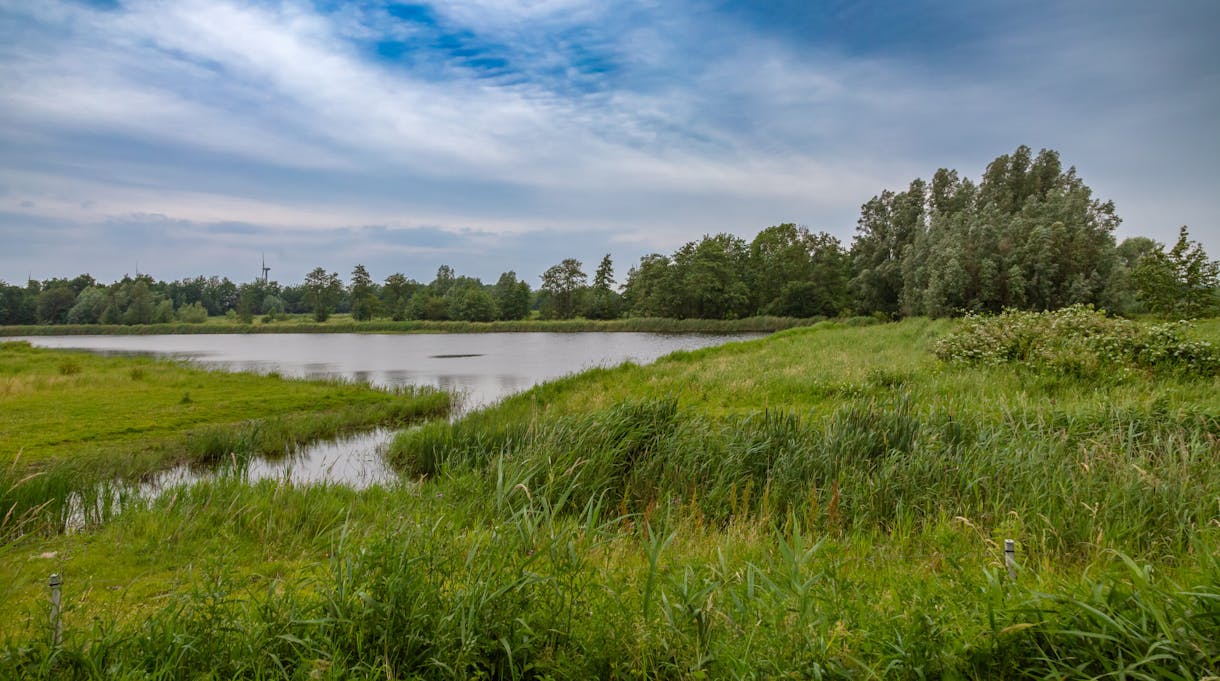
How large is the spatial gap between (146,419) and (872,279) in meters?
64.3

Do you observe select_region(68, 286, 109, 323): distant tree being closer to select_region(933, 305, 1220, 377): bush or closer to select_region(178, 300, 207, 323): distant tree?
select_region(178, 300, 207, 323): distant tree

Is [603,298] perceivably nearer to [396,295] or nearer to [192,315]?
[396,295]

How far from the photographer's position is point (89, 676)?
2.92m

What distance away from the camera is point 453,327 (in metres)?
81.1

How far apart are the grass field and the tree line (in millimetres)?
16599

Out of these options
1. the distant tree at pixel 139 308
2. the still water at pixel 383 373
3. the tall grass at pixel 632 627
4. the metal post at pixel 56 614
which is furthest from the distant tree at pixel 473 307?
the metal post at pixel 56 614

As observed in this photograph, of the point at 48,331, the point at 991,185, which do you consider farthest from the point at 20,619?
the point at 48,331

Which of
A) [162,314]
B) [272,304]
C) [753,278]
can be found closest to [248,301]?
[272,304]

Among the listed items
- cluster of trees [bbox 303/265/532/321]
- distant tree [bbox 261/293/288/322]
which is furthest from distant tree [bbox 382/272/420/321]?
distant tree [bbox 261/293/288/322]

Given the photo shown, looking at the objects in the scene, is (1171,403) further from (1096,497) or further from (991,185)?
(991,185)

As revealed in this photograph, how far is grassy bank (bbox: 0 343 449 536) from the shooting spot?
8.03 meters

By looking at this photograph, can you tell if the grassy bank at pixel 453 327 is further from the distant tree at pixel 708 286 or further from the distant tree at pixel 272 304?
the distant tree at pixel 272 304

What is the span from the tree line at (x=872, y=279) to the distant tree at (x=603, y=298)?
23 cm

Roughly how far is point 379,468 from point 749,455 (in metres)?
7.13
